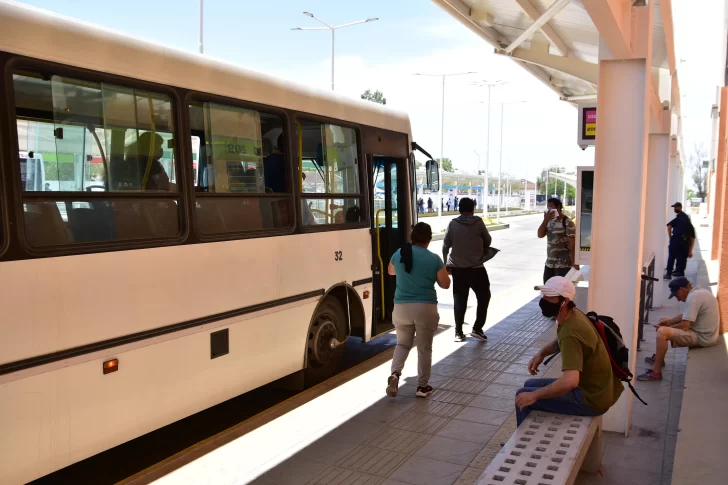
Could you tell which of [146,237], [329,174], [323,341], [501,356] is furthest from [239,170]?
[501,356]

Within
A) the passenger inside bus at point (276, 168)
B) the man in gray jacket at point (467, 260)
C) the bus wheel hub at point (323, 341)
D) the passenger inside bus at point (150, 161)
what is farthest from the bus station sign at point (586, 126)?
the passenger inside bus at point (150, 161)

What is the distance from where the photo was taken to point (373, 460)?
5.33 metres

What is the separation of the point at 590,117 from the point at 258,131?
20.9 ft

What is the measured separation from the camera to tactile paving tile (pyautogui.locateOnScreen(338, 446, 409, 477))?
5.15m

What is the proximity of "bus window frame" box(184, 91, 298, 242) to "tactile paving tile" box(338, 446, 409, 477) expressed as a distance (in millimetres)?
2021

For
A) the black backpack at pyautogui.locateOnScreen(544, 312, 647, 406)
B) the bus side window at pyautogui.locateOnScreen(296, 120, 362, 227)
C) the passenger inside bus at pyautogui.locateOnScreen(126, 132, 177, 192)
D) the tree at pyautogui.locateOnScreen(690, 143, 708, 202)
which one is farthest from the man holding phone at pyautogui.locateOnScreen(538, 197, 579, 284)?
the tree at pyautogui.locateOnScreen(690, 143, 708, 202)

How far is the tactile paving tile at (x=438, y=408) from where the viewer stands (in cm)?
645

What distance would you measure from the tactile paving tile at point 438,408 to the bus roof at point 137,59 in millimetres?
3109

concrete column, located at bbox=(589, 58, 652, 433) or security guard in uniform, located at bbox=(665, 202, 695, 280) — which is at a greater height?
concrete column, located at bbox=(589, 58, 652, 433)

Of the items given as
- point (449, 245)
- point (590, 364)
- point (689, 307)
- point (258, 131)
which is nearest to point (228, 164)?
point (258, 131)

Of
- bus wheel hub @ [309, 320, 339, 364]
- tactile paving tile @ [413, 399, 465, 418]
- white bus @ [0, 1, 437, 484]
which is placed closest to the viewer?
white bus @ [0, 1, 437, 484]

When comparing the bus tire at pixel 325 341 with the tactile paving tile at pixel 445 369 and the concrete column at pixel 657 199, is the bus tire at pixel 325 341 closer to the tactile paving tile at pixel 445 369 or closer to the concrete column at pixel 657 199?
the tactile paving tile at pixel 445 369

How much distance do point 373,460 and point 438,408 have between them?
141 cm

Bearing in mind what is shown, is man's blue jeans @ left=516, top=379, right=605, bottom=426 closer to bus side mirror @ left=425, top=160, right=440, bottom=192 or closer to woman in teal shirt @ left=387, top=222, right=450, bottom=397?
woman in teal shirt @ left=387, top=222, right=450, bottom=397
